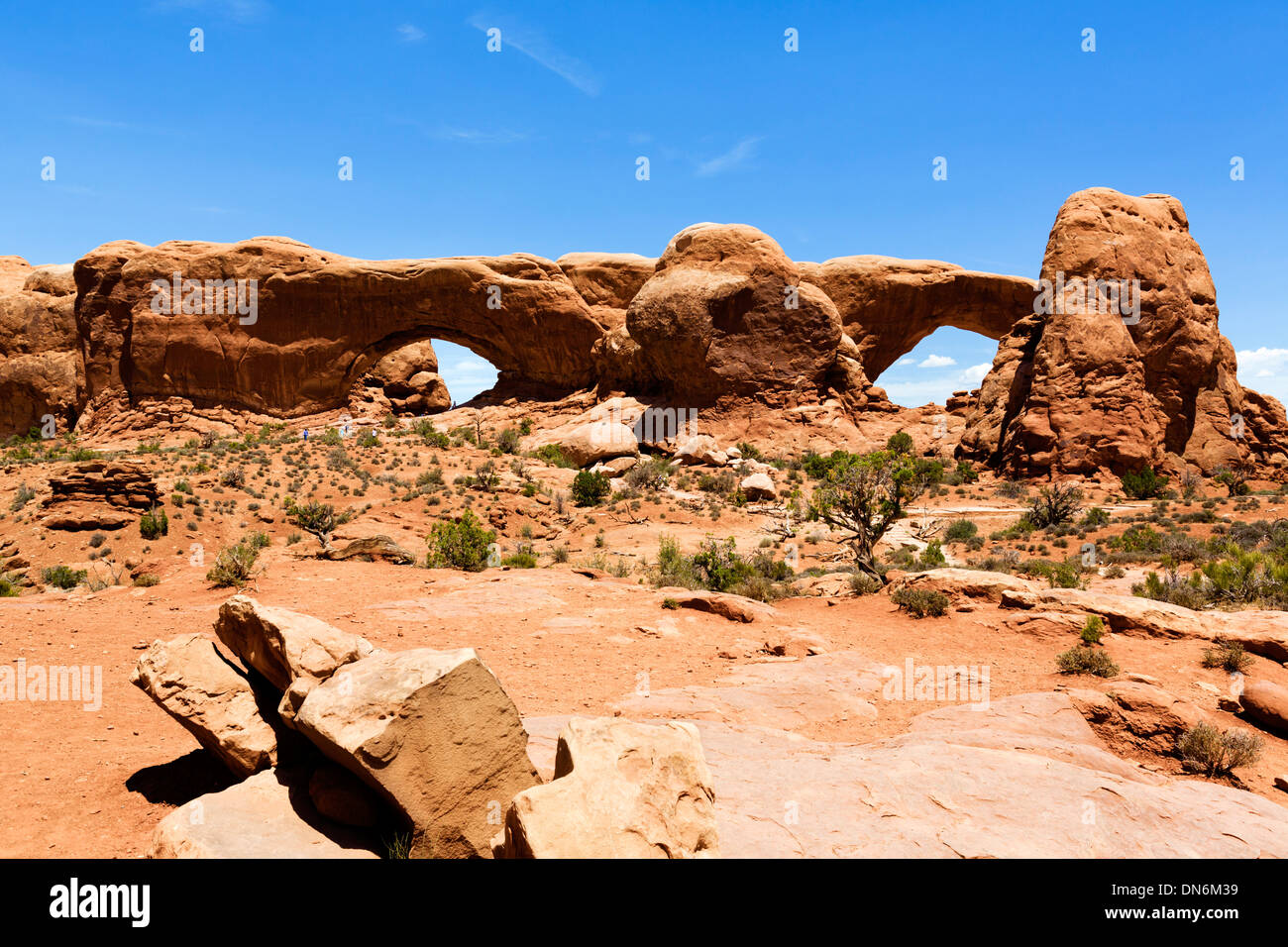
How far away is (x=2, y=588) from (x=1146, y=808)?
570 inches

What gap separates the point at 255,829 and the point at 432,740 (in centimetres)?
99

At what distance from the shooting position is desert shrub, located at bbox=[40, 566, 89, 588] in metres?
12.2

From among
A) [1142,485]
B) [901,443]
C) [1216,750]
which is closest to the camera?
[1216,750]

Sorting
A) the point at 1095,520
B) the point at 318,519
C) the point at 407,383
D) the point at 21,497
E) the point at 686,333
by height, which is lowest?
the point at 1095,520


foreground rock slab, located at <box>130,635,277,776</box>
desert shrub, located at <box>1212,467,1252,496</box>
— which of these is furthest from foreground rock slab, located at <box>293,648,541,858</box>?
desert shrub, located at <box>1212,467,1252,496</box>

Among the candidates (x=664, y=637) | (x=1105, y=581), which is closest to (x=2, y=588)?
(x=664, y=637)

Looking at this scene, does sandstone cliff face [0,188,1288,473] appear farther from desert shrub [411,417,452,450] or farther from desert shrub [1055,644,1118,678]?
desert shrub [1055,644,1118,678]

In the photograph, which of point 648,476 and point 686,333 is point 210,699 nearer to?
point 648,476

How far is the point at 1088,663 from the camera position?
25.0ft

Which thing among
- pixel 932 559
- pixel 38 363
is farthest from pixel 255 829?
pixel 38 363

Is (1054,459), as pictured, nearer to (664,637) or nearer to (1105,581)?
(1105,581)

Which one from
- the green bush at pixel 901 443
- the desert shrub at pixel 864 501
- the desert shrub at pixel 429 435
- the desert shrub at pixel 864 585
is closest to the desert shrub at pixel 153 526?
the desert shrub at pixel 429 435
